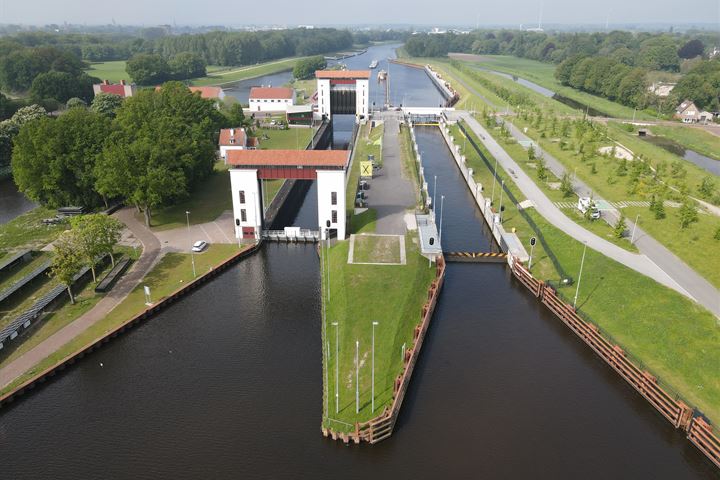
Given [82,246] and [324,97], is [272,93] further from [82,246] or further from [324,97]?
[82,246]

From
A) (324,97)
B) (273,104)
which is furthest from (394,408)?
(273,104)

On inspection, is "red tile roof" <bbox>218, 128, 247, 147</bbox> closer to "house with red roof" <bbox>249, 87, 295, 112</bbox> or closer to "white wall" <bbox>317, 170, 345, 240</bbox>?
"white wall" <bbox>317, 170, 345, 240</bbox>

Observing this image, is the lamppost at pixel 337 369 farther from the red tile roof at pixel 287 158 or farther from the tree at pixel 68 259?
the tree at pixel 68 259

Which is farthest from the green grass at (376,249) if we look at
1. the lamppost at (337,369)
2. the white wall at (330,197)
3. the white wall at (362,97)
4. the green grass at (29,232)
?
the white wall at (362,97)

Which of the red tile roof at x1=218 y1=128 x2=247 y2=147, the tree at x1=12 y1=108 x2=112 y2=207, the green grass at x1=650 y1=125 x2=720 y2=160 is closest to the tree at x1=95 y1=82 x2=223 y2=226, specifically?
the tree at x1=12 y1=108 x2=112 y2=207

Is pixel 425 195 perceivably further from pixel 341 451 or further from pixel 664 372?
pixel 341 451
